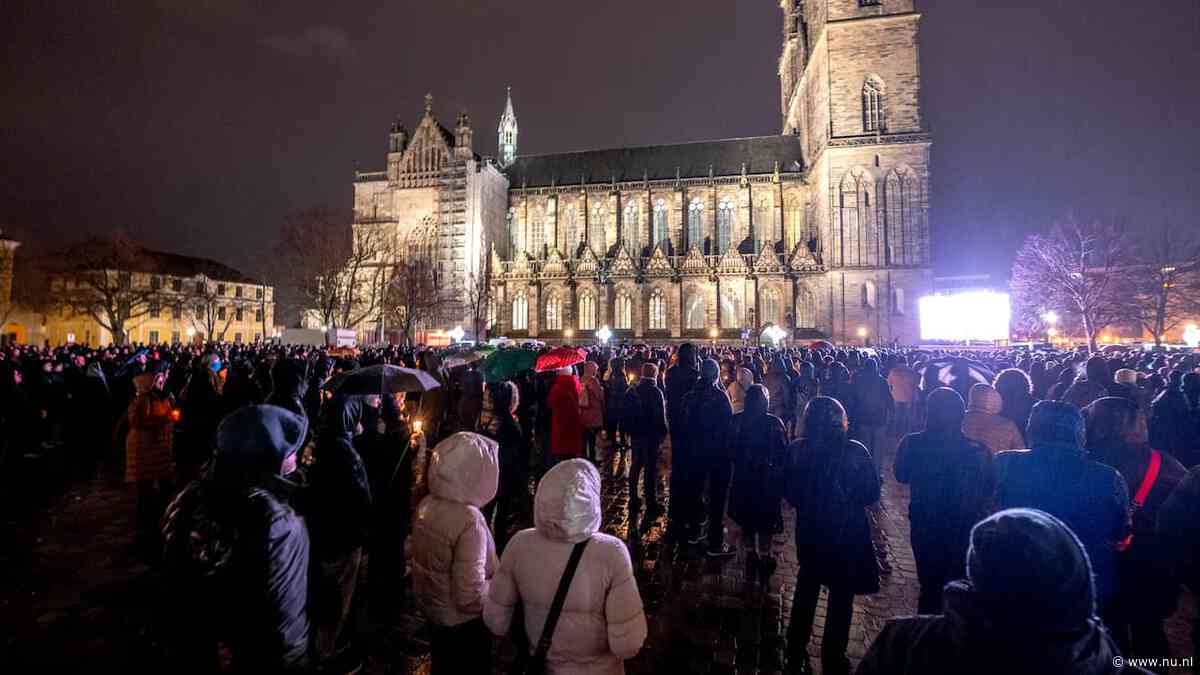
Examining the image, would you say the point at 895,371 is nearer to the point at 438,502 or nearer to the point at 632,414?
the point at 632,414

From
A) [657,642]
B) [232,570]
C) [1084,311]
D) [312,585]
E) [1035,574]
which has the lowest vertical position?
[657,642]

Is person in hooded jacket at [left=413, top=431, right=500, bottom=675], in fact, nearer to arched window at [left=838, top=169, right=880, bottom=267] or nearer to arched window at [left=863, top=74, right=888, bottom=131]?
arched window at [left=838, top=169, right=880, bottom=267]

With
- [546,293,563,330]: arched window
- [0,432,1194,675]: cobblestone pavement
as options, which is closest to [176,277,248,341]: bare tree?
[546,293,563,330]: arched window

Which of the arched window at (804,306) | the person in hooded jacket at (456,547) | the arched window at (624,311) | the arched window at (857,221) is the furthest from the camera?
the arched window at (624,311)

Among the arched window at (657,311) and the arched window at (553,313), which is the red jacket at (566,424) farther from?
the arched window at (553,313)

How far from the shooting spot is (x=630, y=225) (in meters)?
48.9

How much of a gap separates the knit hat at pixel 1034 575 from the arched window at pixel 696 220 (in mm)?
47678

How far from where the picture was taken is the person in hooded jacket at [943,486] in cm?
392

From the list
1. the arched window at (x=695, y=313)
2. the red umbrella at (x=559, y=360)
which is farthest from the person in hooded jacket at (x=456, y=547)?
the arched window at (x=695, y=313)

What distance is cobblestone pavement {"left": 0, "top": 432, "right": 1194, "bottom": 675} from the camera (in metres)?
4.05

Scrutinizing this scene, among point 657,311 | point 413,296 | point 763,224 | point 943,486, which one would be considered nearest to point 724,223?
point 763,224

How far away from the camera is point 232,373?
7.75 meters

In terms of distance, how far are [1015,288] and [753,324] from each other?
21098 millimetres

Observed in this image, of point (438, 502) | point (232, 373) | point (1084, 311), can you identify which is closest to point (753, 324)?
point (1084, 311)
